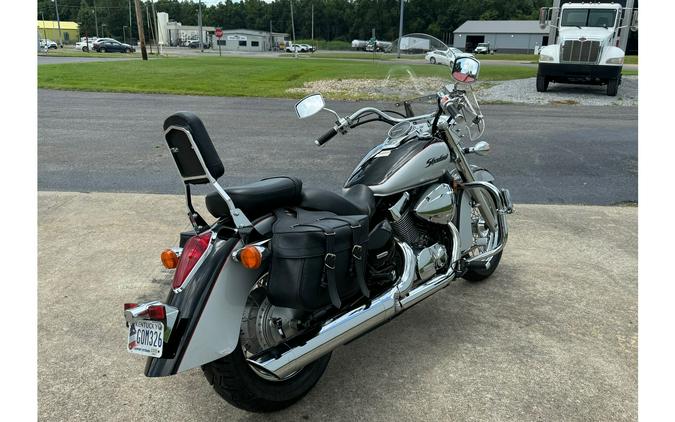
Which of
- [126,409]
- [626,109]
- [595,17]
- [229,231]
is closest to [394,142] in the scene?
[229,231]

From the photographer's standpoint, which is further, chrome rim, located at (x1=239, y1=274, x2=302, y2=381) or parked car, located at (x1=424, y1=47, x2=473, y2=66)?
parked car, located at (x1=424, y1=47, x2=473, y2=66)

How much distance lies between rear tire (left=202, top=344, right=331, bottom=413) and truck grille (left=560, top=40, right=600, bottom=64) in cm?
1633

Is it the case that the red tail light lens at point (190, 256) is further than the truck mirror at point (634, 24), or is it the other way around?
the truck mirror at point (634, 24)

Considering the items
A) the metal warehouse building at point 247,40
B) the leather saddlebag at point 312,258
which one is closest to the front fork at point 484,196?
the leather saddlebag at point 312,258

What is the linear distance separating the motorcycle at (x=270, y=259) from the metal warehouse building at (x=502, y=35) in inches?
3030

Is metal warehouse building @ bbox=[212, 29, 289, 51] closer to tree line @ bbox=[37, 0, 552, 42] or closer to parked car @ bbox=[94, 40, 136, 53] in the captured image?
tree line @ bbox=[37, 0, 552, 42]

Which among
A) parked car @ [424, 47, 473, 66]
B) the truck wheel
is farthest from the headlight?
parked car @ [424, 47, 473, 66]

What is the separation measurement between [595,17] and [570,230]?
1424cm

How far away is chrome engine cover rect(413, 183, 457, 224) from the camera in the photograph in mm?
3166

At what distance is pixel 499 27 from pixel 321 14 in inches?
1503

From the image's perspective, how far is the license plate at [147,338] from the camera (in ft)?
6.69

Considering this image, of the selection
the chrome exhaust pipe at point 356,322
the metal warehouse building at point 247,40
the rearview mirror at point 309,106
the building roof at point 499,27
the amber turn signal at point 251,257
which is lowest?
the chrome exhaust pipe at point 356,322

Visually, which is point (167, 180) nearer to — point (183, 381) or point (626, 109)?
point (183, 381)

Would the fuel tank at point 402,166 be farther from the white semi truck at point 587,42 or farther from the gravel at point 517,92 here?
the white semi truck at point 587,42
